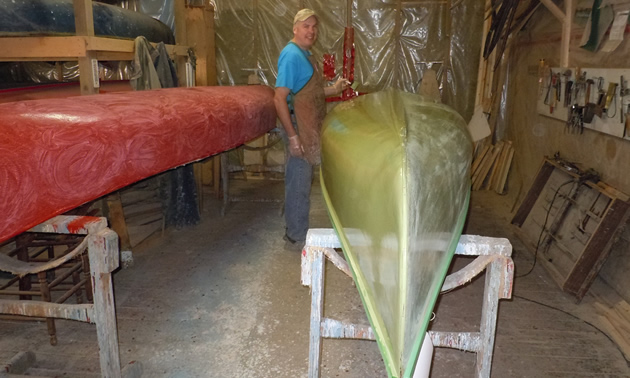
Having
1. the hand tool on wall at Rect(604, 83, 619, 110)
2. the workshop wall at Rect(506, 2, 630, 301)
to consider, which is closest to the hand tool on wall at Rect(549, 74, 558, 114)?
the workshop wall at Rect(506, 2, 630, 301)

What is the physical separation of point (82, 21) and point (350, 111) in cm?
173

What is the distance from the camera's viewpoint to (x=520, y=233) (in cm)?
422

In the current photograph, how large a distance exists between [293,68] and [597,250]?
238 cm

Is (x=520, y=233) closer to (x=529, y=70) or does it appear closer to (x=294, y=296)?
(x=529, y=70)

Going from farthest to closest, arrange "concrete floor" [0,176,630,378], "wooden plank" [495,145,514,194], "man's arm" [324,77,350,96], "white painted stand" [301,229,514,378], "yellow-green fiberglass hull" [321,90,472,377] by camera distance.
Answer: "wooden plank" [495,145,514,194] → "man's arm" [324,77,350,96] → "concrete floor" [0,176,630,378] → "white painted stand" [301,229,514,378] → "yellow-green fiberglass hull" [321,90,472,377]

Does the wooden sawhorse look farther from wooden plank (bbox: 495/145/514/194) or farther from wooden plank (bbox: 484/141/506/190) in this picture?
wooden plank (bbox: 484/141/506/190)

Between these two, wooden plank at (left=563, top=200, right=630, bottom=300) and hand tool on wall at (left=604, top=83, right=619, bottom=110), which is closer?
wooden plank at (left=563, top=200, right=630, bottom=300)

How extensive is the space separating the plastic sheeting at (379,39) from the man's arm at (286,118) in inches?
118

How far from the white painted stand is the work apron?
178 centimetres

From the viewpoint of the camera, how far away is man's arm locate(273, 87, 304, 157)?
3295mm

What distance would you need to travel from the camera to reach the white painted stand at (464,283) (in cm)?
169

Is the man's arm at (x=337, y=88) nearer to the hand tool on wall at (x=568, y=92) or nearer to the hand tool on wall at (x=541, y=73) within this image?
the hand tool on wall at (x=568, y=92)

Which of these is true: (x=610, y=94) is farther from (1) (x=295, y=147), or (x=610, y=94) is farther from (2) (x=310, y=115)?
(1) (x=295, y=147)

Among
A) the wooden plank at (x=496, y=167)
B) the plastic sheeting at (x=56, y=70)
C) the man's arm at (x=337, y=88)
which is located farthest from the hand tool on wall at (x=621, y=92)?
the plastic sheeting at (x=56, y=70)
